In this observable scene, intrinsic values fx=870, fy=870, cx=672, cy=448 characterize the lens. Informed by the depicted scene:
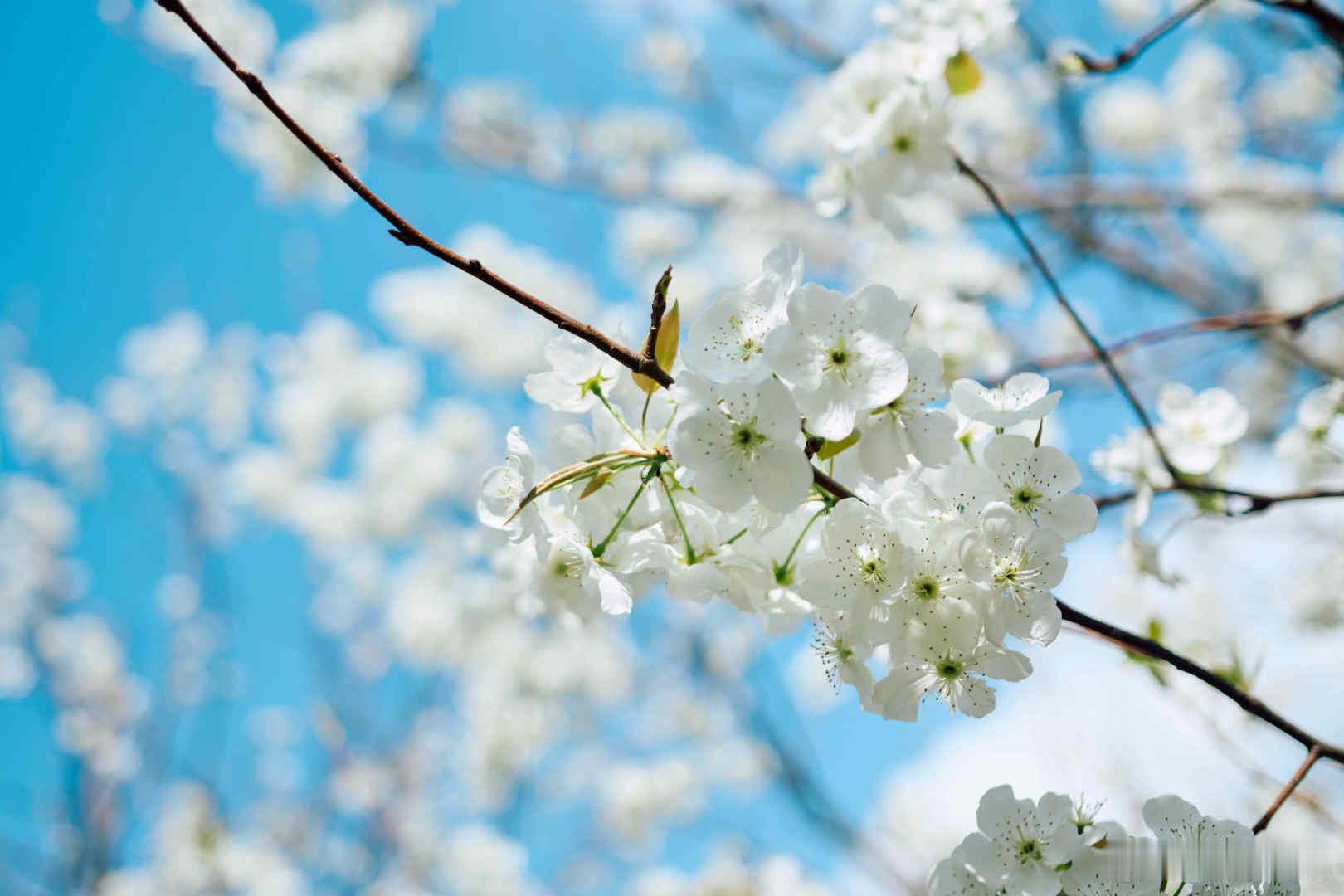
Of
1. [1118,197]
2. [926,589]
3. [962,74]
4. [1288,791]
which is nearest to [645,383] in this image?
[926,589]

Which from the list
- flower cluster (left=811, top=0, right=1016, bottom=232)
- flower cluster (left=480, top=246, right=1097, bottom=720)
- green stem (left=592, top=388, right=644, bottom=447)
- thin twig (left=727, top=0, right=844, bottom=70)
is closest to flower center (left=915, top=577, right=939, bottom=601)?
flower cluster (left=480, top=246, right=1097, bottom=720)

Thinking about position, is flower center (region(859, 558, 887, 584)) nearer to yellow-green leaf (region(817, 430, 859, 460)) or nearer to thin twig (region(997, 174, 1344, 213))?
yellow-green leaf (region(817, 430, 859, 460))

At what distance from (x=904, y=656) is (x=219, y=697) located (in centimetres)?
546

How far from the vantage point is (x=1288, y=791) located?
98 centimetres

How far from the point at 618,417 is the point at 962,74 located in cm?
111

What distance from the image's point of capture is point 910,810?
6.73 m

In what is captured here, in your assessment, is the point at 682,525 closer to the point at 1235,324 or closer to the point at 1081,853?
the point at 1081,853

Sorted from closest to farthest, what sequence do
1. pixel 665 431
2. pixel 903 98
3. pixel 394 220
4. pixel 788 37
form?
pixel 394 220 < pixel 665 431 < pixel 903 98 < pixel 788 37

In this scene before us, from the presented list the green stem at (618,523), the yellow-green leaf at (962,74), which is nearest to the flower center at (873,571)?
the green stem at (618,523)

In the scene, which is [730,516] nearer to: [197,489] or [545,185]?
[545,185]

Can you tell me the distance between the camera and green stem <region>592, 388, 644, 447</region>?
1021 millimetres

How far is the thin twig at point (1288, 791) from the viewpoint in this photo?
0.95 meters

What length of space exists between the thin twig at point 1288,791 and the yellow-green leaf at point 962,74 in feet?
4.03

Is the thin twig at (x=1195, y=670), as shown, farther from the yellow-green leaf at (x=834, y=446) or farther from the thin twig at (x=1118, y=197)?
the thin twig at (x=1118, y=197)
